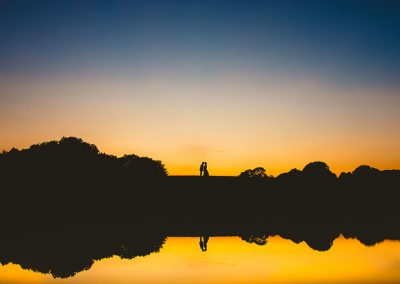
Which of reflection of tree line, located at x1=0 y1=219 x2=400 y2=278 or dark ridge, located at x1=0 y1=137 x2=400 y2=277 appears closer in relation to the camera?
reflection of tree line, located at x1=0 y1=219 x2=400 y2=278

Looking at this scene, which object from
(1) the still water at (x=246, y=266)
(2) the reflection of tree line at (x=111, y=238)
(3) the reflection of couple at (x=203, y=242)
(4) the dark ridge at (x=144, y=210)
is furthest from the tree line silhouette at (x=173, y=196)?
(1) the still water at (x=246, y=266)

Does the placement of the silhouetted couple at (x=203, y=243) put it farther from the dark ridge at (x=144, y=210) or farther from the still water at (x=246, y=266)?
the dark ridge at (x=144, y=210)

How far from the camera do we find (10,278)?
22.9 meters

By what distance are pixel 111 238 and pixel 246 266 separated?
1776 cm

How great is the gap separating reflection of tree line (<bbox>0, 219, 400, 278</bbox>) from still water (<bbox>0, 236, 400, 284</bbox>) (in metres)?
1.27

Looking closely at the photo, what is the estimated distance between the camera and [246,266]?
87.4ft

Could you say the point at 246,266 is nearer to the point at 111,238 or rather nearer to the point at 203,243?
the point at 203,243

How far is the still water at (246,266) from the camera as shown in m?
22.6

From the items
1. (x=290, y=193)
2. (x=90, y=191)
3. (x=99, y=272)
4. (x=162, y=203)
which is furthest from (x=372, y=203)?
(x=99, y=272)

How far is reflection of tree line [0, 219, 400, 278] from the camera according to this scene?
95.7 feet

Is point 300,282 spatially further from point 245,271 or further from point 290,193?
→ point 290,193

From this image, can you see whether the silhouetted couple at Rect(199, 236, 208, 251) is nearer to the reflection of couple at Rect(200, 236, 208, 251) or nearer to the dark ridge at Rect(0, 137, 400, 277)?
the reflection of couple at Rect(200, 236, 208, 251)

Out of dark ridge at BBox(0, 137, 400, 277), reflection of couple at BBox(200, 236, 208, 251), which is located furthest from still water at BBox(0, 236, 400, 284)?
dark ridge at BBox(0, 137, 400, 277)

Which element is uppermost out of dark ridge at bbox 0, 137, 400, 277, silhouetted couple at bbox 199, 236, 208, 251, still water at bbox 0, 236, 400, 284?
dark ridge at bbox 0, 137, 400, 277
